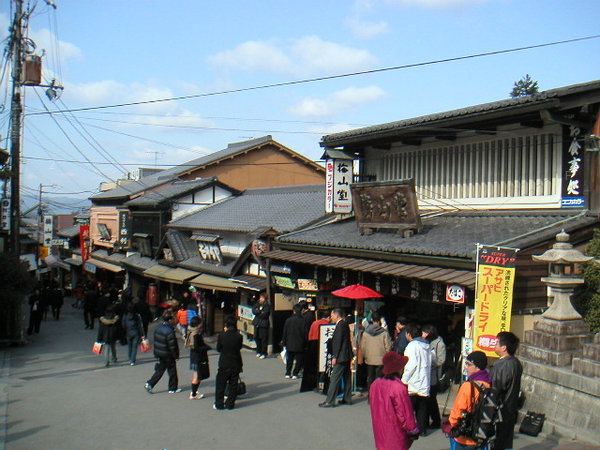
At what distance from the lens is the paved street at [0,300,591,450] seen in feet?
30.6

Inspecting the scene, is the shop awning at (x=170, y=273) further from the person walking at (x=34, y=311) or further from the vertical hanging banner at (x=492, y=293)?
the vertical hanging banner at (x=492, y=293)

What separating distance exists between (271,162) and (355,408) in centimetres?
2853

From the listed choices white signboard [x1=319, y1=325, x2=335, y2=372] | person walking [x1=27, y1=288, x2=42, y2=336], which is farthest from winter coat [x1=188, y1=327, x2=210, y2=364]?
person walking [x1=27, y1=288, x2=42, y2=336]

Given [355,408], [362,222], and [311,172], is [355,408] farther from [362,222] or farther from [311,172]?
[311,172]

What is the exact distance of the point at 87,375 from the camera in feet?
48.5

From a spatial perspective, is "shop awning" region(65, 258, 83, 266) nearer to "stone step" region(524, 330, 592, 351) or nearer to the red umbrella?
the red umbrella

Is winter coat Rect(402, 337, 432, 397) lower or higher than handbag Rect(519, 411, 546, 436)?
higher

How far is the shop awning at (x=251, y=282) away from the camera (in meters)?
18.0

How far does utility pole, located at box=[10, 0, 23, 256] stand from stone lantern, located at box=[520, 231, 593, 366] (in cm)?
1714

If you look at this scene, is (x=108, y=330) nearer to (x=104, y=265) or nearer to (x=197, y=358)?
(x=197, y=358)

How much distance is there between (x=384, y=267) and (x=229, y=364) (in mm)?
4189

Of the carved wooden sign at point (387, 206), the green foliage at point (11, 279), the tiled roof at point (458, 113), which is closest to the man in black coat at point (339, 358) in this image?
the carved wooden sign at point (387, 206)

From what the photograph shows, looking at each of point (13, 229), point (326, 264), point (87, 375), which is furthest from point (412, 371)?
point (13, 229)

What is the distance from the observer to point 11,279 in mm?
19156
